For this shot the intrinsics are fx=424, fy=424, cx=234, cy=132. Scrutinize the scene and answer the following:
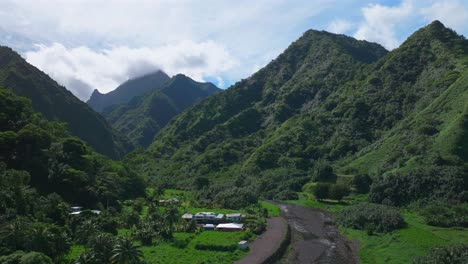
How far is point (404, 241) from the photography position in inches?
2537

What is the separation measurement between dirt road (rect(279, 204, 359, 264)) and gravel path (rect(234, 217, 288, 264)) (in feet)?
6.97

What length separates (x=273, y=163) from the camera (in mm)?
155750

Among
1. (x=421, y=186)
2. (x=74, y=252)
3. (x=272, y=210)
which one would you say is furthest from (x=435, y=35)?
(x=74, y=252)

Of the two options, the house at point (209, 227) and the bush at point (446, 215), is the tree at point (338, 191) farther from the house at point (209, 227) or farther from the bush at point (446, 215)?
the house at point (209, 227)

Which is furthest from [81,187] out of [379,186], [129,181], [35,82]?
[35,82]

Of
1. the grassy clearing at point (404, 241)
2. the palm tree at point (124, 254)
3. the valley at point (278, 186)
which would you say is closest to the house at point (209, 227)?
the valley at point (278, 186)

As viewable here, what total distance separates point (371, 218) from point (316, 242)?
13.6 metres

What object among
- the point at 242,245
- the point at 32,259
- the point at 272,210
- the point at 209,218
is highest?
the point at 32,259

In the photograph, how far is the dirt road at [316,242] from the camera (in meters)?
61.2

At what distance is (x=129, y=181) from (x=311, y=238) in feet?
195

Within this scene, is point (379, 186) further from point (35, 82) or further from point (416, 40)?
point (35, 82)

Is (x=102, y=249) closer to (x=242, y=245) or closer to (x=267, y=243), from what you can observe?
(x=242, y=245)

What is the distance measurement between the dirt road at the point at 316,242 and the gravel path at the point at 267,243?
6.97ft

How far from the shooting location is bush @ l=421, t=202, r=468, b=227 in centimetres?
7356
